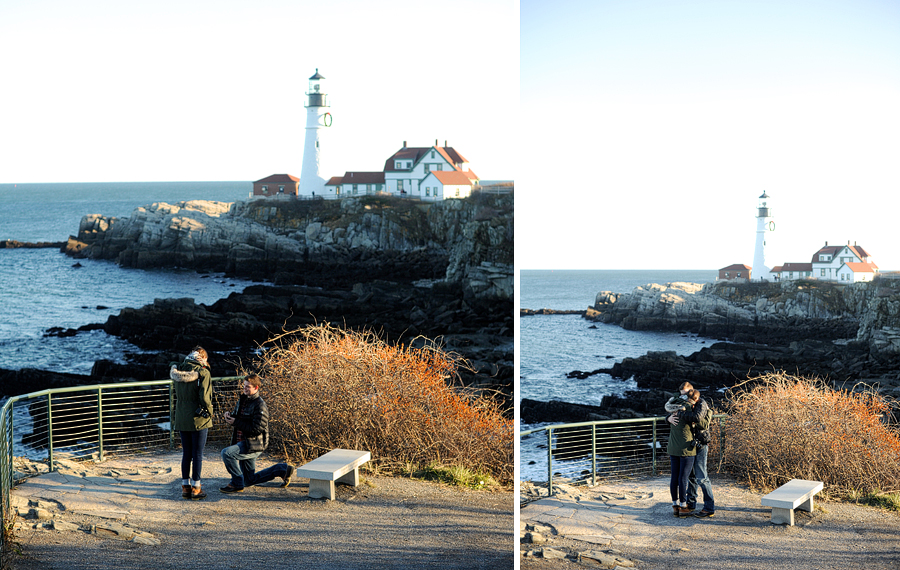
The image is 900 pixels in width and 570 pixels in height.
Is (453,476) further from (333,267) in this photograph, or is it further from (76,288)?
(76,288)

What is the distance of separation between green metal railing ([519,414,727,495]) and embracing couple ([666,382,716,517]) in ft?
2.07

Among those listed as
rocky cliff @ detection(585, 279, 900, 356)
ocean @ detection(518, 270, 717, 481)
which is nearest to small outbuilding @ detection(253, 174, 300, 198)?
ocean @ detection(518, 270, 717, 481)

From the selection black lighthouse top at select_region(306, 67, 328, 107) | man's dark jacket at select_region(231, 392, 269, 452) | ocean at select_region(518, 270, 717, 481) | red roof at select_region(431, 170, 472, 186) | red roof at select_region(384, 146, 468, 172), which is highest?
black lighthouse top at select_region(306, 67, 328, 107)

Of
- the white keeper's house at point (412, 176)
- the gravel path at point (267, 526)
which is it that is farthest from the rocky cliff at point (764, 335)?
the gravel path at point (267, 526)

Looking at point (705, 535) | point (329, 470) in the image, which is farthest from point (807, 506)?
point (329, 470)

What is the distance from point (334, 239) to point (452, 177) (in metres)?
6.19

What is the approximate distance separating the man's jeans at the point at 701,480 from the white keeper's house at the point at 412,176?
28.9 metres

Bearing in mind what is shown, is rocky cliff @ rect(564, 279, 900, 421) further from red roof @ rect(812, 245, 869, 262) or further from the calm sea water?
the calm sea water

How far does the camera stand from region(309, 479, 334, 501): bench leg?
287 inches

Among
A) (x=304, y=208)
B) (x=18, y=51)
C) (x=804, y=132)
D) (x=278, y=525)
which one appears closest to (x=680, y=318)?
(x=804, y=132)

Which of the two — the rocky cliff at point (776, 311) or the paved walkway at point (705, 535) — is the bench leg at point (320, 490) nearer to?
the paved walkway at point (705, 535)

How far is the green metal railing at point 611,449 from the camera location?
958cm

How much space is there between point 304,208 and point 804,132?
21335 millimetres

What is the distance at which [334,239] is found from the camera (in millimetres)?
36531
